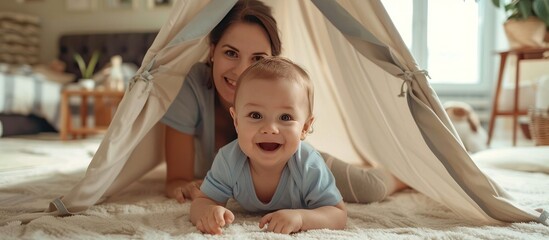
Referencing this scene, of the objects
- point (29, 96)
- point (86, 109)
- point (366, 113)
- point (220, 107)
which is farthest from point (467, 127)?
point (29, 96)

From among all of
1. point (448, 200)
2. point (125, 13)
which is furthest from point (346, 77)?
point (125, 13)

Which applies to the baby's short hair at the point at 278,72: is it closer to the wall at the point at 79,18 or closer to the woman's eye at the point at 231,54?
the woman's eye at the point at 231,54

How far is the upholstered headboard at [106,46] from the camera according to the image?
4281 millimetres

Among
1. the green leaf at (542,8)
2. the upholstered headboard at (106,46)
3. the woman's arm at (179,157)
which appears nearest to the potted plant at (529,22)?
the green leaf at (542,8)

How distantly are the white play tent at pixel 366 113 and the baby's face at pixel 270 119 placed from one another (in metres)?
0.23

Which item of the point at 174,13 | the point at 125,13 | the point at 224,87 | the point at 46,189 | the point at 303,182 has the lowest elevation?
the point at 46,189

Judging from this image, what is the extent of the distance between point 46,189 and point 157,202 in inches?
15.3

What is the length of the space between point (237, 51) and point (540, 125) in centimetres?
197

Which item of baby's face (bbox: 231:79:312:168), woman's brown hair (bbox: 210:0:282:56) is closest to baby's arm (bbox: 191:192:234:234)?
baby's face (bbox: 231:79:312:168)

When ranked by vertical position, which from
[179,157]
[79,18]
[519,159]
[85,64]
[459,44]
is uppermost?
[79,18]

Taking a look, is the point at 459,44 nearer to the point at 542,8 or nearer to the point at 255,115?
the point at 542,8

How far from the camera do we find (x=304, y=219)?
33.1 inches

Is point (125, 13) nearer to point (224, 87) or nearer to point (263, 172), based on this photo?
point (224, 87)

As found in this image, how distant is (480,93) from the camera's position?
3.94 meters
